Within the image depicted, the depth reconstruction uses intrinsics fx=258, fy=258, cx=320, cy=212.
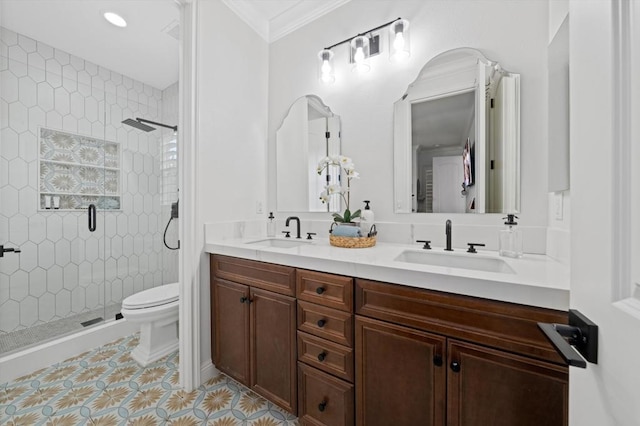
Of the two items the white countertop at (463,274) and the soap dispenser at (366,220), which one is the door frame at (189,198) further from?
the soap dispenser at (366,220)

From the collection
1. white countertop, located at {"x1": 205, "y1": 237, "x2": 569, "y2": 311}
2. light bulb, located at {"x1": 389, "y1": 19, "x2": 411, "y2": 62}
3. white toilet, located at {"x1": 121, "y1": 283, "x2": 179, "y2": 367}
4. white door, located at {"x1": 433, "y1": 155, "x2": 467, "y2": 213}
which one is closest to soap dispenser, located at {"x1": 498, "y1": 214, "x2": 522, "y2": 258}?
white countertop, located at {"x1": 205, "y1": 237, "x2": 569, "y2": 311}

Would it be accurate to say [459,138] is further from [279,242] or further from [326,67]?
[279,242]

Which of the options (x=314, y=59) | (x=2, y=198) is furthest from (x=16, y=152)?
(x=314, y=59)

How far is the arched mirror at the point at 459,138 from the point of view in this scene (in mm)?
1357

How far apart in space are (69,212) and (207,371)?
2.06m

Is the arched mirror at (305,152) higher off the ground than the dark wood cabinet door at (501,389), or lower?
higher

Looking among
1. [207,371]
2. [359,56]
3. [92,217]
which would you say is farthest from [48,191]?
[359,56]

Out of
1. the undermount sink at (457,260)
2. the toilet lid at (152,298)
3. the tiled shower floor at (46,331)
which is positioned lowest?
the tiled shower floor at (46,331)

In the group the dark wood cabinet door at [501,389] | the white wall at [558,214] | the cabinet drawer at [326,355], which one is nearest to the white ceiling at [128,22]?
the white wall at [558,214]

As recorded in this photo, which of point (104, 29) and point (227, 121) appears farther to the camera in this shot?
point (104, 29)

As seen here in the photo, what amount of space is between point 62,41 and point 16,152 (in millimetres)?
1032

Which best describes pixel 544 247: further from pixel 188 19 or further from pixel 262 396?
pixel 188 19

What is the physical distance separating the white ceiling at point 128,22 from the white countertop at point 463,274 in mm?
1844

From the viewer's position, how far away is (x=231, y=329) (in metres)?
1.57
